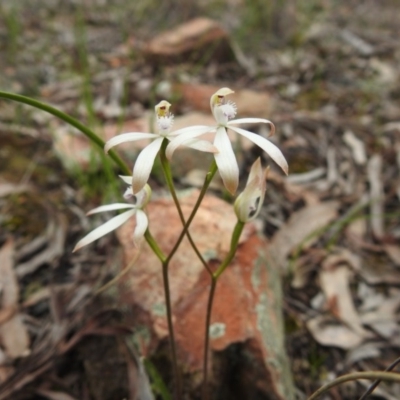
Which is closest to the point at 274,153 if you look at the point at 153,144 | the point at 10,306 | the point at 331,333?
the point at 153,144

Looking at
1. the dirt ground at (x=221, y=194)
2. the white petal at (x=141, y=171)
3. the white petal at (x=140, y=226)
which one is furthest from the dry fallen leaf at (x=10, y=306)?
the white petal at (x=141, y=171)

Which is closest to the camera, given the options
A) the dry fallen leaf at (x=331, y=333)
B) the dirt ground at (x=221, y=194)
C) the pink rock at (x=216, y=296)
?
the pink rock at (x=216, y=296)

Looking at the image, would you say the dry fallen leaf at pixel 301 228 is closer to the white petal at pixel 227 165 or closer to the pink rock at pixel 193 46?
the white petal at pixel 227 165

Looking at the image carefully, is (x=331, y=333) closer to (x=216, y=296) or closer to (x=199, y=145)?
(x=216, y=296)

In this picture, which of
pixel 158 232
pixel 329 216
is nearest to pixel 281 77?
pixel 329 216

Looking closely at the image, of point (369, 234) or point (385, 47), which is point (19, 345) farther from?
point (385, 47)

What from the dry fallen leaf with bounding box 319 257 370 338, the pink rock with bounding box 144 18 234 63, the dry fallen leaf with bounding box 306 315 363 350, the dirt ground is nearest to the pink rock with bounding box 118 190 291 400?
the dirt ground
